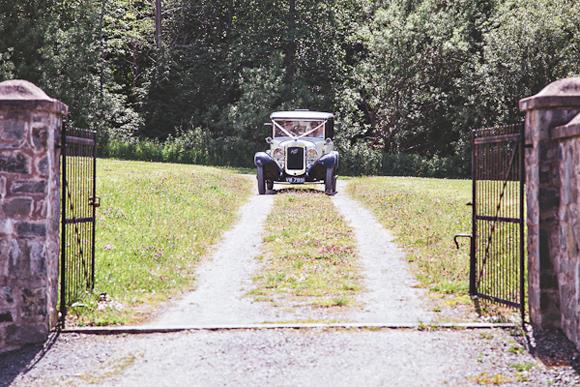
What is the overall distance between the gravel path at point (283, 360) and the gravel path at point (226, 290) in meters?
0.85

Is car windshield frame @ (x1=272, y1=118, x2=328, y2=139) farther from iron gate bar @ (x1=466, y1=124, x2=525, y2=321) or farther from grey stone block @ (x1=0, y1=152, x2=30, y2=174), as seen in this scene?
grey stone block @ (x1=0, y1=152, x2=30, y2=174)

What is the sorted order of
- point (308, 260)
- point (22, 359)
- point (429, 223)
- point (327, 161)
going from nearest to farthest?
point (22, 359), point (308, 260), point (429, 223), point (327, 161)

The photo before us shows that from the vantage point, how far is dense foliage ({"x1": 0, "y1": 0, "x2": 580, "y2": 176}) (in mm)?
37719

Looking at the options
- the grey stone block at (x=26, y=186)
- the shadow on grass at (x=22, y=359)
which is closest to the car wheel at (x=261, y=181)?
the shadow on grass at (x=22, y=359)

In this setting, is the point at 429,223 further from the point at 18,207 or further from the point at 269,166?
the point at 18,207

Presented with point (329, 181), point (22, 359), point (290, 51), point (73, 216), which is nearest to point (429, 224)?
point (329, 181)

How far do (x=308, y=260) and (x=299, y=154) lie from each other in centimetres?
1188

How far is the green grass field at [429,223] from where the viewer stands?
1169cm

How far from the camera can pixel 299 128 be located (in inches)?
1011

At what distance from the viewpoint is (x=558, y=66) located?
120ft

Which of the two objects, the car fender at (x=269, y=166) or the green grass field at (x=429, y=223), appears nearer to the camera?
the green grass field at (x=429, y=223)

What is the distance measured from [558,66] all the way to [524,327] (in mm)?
30646

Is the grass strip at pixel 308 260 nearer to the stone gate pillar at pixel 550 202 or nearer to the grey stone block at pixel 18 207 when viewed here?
the stone gate pillar at pixel 550 202

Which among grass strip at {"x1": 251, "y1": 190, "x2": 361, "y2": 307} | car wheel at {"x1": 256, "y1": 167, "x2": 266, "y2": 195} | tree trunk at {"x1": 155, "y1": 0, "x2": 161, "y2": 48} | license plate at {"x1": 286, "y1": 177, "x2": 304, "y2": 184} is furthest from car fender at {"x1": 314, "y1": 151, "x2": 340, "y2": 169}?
tree trunk at {"x1": 155, "y1": 0, "x2": 161, "y2": 48}
